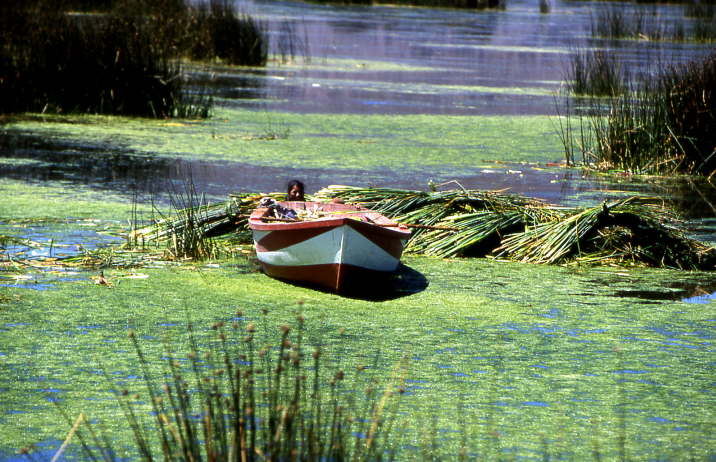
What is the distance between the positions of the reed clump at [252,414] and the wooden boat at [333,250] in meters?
0.93

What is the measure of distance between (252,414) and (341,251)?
3.01 m

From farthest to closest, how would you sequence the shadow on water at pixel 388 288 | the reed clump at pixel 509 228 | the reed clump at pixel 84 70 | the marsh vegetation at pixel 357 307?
1. the reed clump at pixel 84 70
2. the reed clump at pixel 509 228
3. the shadow on water at pixel 388 288
4. the marsh vegetation at pixel 357 307

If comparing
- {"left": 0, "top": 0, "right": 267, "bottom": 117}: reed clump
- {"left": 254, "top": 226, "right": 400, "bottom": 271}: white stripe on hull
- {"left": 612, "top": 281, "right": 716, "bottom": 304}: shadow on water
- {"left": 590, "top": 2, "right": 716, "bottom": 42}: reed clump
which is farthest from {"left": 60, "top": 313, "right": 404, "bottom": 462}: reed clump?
{"left": 590, "top": 2, "right": 716, "bottom": 42}: reed clump

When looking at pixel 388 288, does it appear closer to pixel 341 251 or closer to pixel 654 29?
pixel 341 251

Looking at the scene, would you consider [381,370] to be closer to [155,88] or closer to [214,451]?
[214,451]

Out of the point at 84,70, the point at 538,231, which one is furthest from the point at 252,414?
the point at 84,70

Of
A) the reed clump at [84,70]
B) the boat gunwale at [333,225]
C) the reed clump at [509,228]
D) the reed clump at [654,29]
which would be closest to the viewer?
the boat gunwale at [333,225]

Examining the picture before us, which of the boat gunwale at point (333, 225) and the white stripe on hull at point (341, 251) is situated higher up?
the boat gunwale at point (333, 225)

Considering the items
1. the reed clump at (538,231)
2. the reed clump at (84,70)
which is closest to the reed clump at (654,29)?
the reed clump at (84,70)

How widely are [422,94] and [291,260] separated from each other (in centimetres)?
1077

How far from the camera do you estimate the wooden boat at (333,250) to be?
18.6 ft

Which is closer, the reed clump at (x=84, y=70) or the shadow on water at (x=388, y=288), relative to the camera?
the shadow on water at (x=388, y=288)

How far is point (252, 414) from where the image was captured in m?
2.68

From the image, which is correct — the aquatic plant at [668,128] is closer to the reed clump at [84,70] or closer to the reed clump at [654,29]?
the reed clump at [84,70]
